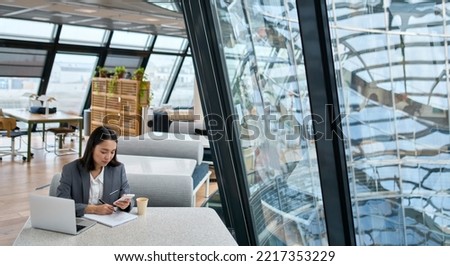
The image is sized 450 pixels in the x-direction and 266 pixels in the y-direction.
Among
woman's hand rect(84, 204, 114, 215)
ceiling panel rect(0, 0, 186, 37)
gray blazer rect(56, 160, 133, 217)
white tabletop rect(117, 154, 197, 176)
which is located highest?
ceiling panel rect(0, 0, 186, 37)

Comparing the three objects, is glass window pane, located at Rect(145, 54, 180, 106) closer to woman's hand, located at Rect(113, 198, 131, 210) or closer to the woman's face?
the woman's face

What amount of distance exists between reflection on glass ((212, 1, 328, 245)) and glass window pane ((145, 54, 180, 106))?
8.87 m

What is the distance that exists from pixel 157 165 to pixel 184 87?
904 centimetres

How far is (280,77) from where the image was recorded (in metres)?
2.37

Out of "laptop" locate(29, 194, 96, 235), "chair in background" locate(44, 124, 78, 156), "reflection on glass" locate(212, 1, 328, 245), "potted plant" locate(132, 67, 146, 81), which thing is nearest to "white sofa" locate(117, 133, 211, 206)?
"reflection on glass" locate(212, 1, 328, 245)

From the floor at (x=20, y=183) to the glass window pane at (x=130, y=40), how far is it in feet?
11.4

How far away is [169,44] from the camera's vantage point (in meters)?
11.8

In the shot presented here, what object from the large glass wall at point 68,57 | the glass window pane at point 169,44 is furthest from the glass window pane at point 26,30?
the glass window pane at point 169,44

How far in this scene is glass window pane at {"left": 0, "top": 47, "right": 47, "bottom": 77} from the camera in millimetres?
9289

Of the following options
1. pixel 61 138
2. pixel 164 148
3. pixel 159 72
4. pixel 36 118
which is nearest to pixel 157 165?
pixel 164 148

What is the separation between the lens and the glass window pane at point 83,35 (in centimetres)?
967

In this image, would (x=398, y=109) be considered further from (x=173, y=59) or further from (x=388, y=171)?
(x=173, y=59)

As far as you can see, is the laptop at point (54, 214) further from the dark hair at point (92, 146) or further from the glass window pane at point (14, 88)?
the glass window pane at point (14, 88)

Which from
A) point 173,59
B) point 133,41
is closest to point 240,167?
point 133,41
